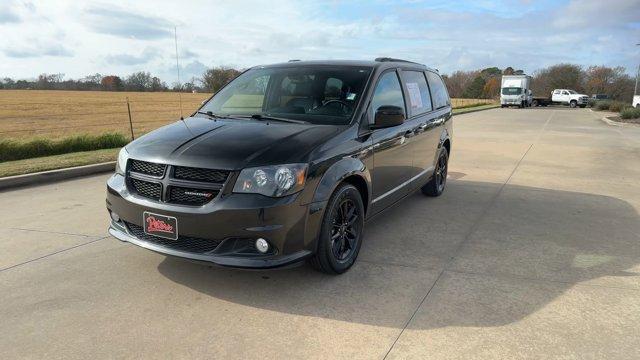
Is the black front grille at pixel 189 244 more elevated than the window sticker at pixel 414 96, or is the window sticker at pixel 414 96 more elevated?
the window sticker at pixel 414 96

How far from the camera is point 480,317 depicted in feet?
11.1

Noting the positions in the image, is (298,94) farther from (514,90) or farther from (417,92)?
(514,90)

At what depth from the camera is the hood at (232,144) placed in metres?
3.46

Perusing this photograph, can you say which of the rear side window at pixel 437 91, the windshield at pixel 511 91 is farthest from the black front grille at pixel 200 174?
the windshield at pixel 511 91

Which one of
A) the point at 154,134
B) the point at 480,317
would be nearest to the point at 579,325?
the point at 480,317

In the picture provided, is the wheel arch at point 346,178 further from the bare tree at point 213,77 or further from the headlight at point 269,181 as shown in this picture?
the bare tree at point 213,77

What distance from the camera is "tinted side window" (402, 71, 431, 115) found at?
553 cm

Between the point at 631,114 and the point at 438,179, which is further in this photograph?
the point at 631,114

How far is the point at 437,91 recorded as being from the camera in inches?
267

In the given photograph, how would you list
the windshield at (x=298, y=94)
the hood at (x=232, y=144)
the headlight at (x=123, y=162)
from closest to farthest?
the hood at (x=232, y=144), the headlight at (x=123, y=162), the windshield at (x=298, y=94)

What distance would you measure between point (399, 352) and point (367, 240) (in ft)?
6.83

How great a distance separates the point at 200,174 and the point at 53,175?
5925 millimetres

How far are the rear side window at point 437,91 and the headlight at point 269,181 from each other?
3.62 meters

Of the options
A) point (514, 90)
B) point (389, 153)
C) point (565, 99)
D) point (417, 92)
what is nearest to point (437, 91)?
point (417, 92)
